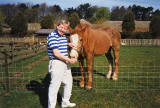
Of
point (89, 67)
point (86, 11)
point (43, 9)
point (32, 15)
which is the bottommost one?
point (89, 67)

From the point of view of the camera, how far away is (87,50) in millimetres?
4836

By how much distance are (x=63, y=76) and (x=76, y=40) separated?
0.90 metres

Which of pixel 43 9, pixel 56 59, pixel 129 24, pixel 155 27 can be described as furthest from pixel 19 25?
pixel 56 59

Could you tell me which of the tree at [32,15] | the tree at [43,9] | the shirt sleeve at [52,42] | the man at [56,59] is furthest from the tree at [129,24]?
the tree at [43,9]

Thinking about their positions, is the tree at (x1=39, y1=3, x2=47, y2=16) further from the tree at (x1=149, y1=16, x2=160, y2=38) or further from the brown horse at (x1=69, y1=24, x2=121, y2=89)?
the brown horse at (x1=69, y1=24, x2=121, y2=89)

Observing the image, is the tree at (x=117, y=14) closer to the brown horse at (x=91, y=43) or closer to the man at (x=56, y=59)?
the brown horse at (x=91, y=43)

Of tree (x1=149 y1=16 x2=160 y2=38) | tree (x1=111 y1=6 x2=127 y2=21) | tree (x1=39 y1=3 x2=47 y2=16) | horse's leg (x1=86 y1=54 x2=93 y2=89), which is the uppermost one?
tree (x1=39 y1=3 x2=47 y2=16)

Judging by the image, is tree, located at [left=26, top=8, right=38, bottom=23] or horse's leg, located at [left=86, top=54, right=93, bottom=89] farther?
tree, located at [left=26, top=8, right=38, bottom=23]

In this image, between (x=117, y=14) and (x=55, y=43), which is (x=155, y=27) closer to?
(x=117, y=14)

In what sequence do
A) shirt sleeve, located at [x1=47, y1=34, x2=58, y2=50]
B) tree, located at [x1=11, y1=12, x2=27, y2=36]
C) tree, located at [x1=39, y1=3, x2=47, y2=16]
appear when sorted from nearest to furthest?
shirt sleeve, located at [x1=47, y1=34, x2=58, y2=50]
tree, located at [x1=11, y1=12, x2=27, y2=36]
tree, located at [x1=39, y1=3, x2=47, y2=16]

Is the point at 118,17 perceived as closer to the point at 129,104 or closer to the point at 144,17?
the point at 144,17

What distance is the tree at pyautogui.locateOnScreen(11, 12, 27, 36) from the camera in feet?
107

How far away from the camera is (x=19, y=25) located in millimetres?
33312

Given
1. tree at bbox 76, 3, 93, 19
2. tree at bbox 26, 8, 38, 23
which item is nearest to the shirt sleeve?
tree at bbox 76, 3, 93, 19
